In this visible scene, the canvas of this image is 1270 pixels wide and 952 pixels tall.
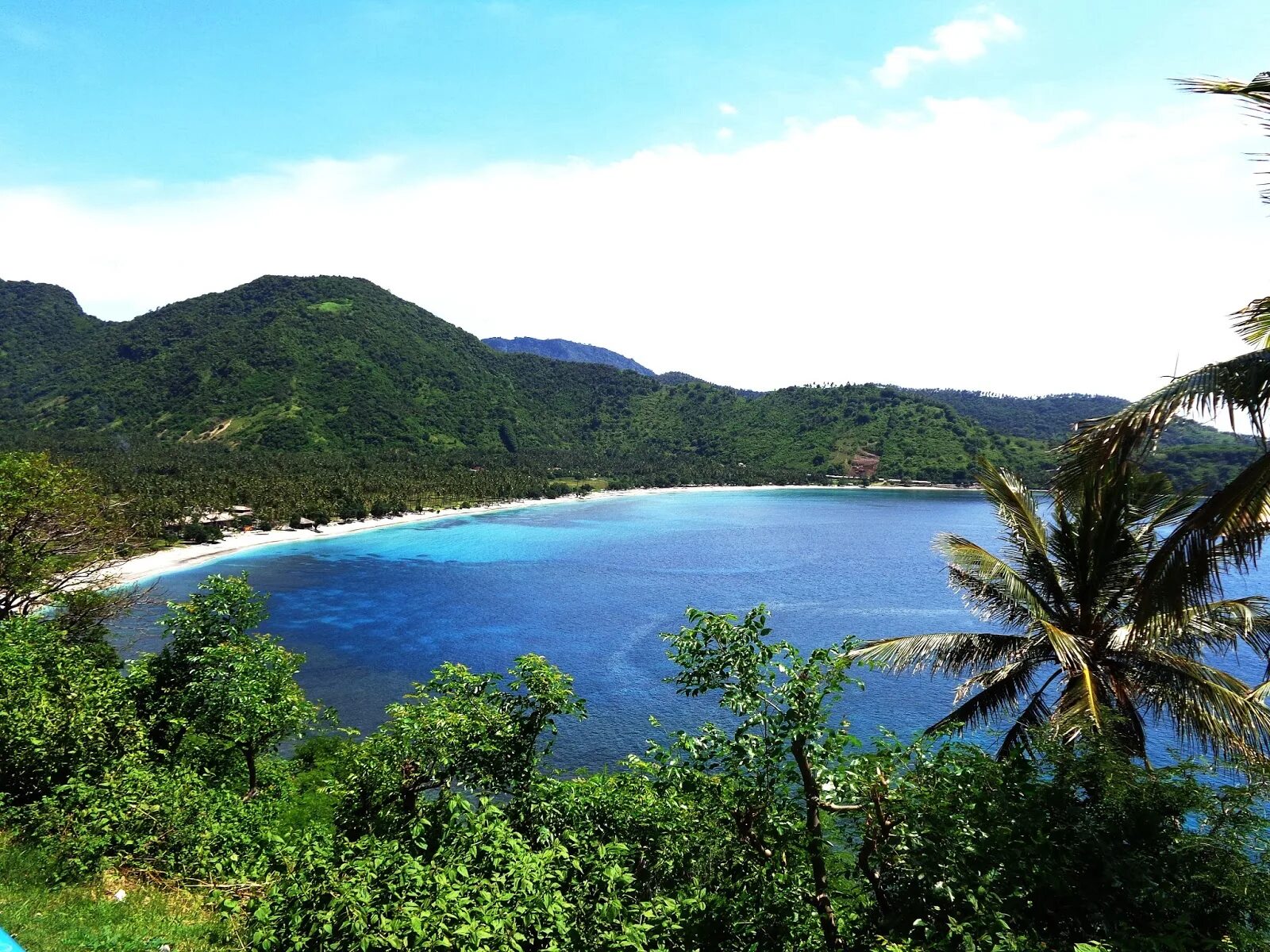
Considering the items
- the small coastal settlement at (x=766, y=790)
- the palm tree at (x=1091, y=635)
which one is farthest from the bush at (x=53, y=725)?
the palm tree at (x=1091, y=635)

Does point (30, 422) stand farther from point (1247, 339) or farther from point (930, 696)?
point (1247, 339)

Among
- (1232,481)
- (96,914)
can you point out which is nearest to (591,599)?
(96,914)

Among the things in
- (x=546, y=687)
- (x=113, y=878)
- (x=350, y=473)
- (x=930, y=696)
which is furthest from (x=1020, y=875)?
(x=350, y=473)

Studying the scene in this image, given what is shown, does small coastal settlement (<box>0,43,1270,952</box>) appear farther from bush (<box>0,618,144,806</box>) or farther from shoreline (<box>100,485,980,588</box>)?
shoreline (<box>100,485,980,588</box>)

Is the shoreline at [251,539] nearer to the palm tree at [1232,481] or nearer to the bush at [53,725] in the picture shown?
the bush at [53,725]

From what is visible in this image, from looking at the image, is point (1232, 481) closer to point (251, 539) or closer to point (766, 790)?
point (766, 790)

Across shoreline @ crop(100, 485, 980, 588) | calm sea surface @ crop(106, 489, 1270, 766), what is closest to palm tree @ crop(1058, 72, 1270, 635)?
calm sea surface @ crop(106, 489, 1270, 766)
